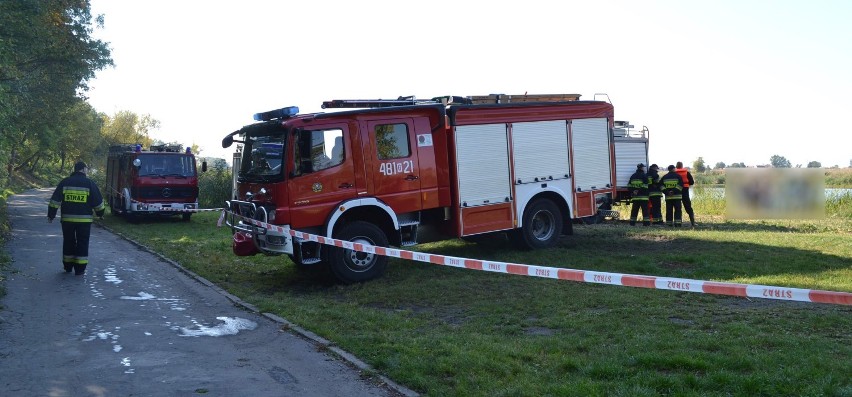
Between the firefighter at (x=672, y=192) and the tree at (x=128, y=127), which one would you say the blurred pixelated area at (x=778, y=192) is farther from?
the tree at (x=128, y=127)

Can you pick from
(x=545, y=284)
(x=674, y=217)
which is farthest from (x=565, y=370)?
(x=674, y=217)

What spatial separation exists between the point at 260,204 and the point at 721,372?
24.2ft

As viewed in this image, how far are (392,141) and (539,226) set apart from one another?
3827 mm

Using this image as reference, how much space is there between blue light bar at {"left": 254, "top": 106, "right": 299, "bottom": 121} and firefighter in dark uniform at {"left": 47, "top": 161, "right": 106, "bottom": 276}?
308 centimetres

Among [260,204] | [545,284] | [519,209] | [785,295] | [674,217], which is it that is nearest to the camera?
[785,295]

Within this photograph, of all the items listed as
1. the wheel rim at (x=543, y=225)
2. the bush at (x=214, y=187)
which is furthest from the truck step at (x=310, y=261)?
the bush at (x=214, y=187)

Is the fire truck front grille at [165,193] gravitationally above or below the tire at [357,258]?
above

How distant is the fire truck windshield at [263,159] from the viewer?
10852 mm

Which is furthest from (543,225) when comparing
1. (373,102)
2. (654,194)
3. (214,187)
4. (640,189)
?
(214,187)

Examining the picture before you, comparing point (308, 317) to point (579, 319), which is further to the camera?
point (308, 317)

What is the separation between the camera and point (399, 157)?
38.3 feet

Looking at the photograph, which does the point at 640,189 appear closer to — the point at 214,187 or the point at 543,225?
the point at 543,225

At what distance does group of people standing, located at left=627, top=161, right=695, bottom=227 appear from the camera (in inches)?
730

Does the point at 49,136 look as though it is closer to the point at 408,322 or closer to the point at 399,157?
the point at 399,157
